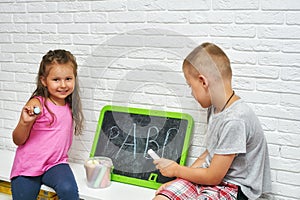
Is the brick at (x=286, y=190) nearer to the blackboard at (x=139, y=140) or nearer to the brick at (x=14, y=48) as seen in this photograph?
the blackboard at (x=139, y=140)

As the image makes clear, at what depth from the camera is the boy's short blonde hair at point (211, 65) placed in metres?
1.50

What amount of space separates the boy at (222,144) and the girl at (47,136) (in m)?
0.54

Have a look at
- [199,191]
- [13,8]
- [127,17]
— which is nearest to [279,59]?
[199,191]

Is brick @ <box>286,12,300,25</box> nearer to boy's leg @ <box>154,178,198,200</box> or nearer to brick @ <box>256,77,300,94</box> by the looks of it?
brick @ <box>256,77,300,94</box>

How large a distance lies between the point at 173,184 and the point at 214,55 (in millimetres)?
509

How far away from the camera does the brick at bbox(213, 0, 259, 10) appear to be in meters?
1.64

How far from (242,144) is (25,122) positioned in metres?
0.90

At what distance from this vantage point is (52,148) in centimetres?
183

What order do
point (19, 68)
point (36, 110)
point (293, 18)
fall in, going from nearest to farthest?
point (293, 18)
point (36, 110)
point (19, 68)

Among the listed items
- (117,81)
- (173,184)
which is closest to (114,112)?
(117,81)

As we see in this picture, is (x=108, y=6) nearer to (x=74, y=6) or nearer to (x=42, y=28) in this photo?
(x=74, y=6)

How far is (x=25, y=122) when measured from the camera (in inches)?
68.1

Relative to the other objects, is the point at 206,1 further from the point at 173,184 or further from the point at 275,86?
the point at 173,184

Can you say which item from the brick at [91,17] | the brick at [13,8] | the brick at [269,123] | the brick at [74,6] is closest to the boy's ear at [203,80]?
the brick at [269,123]
